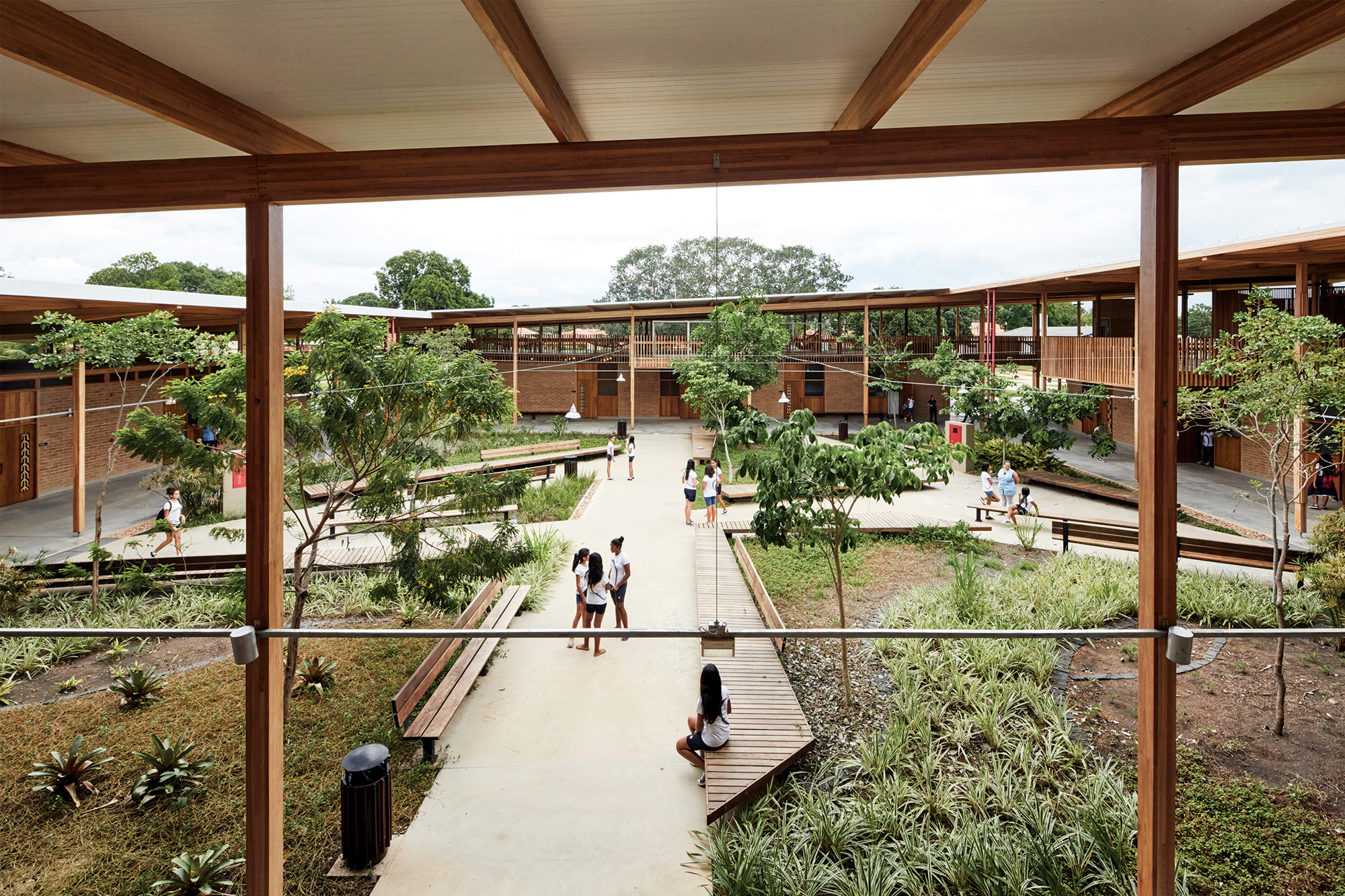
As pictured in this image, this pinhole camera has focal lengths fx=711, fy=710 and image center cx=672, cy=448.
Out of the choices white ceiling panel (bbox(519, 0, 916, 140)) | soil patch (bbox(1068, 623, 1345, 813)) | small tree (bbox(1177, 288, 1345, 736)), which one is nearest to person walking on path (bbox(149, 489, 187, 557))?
white ceiling panel (bbox(519, 0, 916, 140))

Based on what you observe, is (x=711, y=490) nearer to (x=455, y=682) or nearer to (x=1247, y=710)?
(x=455, y=682)

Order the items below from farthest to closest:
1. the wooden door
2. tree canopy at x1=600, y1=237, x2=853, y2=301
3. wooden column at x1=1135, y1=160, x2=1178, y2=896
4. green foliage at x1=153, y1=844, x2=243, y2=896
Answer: tree canopy at x1=600, y1=237, x2=853, y2=301, the wooden door, green foliage at x1=153, y1=844, x2=243, y2=896, wooden column at x1=1135, y1=160, x2=1178, y2=896

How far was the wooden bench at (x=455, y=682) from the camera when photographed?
236 inches

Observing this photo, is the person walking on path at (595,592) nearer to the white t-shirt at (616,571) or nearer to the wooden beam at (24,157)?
the white t-shirt at (616,571)

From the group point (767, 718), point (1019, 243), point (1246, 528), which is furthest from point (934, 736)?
point (1019, 243)

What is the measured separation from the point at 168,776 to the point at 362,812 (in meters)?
2.23

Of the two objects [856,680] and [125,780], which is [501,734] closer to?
[125,780]

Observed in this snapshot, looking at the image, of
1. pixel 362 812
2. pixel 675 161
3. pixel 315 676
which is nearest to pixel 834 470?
pixel 675 161

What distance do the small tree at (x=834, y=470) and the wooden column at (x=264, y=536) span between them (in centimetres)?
401

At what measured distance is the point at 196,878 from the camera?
4.69 m

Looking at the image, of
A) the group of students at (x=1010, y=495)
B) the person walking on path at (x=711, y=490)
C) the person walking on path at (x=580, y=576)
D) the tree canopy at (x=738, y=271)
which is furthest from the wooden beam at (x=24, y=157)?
the tree canopy at (x=738, y=271)

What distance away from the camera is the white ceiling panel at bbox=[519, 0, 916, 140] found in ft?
8.59

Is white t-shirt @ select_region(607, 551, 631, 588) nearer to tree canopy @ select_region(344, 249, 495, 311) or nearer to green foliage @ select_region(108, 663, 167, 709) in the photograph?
green foliage @ select_region(108, 663, 167, 709)

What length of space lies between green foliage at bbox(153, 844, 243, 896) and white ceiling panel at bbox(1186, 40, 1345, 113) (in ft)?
24.2
